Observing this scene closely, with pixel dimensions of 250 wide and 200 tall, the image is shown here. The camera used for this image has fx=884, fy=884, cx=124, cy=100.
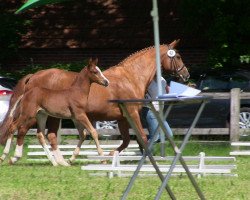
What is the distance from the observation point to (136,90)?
1453 centimetres

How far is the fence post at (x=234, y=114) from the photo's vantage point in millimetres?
17703

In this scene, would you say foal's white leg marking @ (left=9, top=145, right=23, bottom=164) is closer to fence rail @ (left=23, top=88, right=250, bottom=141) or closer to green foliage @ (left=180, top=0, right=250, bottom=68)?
fence rail @ (left=23, top=88, right=250, bottom=141)

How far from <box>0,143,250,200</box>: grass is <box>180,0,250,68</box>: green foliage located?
969cm

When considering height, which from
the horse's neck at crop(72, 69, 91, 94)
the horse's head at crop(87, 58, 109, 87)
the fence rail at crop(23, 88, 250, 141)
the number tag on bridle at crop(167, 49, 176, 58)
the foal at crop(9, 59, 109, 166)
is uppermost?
the number tag on bridle at crop(167, 49, 176, 58)

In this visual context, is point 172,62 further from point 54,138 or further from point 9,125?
point 9,125

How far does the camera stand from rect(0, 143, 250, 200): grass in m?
10.1

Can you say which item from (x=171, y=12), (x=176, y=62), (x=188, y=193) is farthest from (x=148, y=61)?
(x=171, y=12)

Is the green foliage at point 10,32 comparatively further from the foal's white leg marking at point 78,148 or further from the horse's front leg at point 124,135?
the horse's front leg at point 124,135

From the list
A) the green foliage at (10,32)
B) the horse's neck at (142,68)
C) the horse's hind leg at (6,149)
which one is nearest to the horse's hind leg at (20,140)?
the horse's hind leg at (6,149)

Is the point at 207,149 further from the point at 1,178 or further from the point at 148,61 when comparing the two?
the point at 1,178

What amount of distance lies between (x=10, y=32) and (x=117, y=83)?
11725mm

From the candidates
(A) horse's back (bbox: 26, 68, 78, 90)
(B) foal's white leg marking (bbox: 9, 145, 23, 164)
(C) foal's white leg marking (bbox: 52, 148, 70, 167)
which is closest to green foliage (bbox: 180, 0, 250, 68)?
(A) horse's back (bbox: 26, 68, 78, 90)

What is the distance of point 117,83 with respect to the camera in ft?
47.9

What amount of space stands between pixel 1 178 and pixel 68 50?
587 inches
